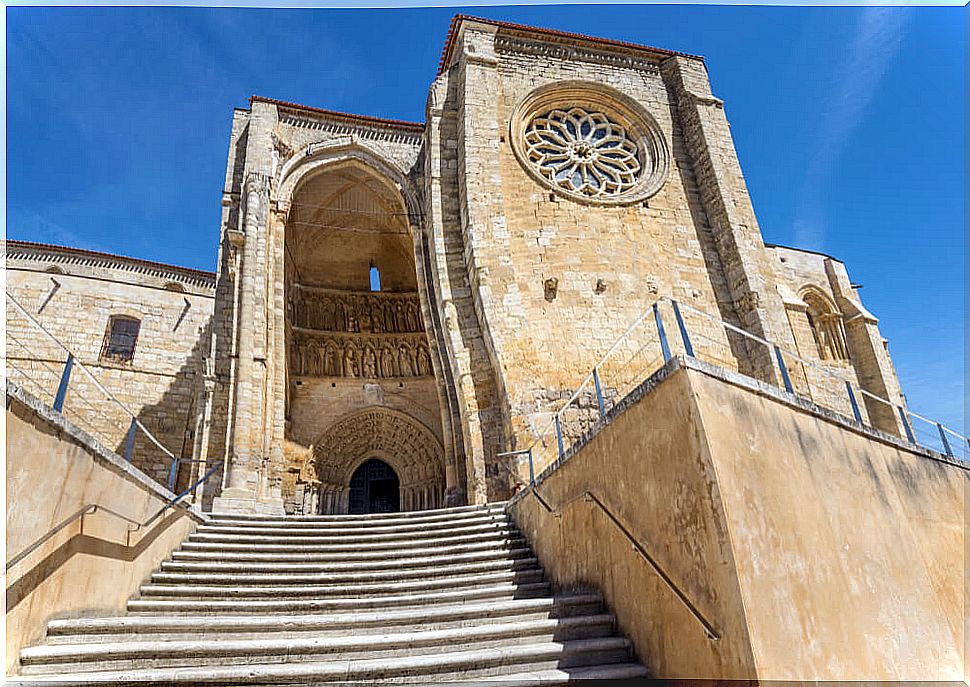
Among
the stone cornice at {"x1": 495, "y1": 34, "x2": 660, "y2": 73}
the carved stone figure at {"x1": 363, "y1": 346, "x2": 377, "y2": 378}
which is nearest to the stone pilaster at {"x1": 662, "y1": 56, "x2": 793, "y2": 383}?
the stone cornice at {"x1": 495, "y1": 34, "x2": 660, "y2": 73}

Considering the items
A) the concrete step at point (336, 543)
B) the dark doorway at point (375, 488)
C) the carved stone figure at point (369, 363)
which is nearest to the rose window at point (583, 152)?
the carved stone figure at point (369, 363)

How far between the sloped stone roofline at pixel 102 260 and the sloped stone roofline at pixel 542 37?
386 inches

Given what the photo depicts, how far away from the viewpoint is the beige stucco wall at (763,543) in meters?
2.77

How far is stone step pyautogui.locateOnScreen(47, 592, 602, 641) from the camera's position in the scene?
335 cm

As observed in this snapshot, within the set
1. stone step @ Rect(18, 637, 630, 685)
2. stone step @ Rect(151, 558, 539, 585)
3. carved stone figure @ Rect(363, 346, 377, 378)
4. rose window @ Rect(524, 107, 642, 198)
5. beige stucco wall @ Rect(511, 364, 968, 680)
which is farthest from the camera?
carved stone figure @ Rect(363, 346, 377, 378)

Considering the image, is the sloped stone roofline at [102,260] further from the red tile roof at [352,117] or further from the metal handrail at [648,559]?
the metal handrail at [648,559]

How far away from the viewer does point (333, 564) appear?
494 cm

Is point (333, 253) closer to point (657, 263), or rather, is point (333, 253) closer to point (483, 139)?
point (483, 139)

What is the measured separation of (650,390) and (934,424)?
3779mm

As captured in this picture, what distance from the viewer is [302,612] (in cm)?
407

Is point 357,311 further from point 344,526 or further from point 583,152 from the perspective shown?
point 344,526

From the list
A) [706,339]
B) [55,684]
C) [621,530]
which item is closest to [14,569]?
[55,684]

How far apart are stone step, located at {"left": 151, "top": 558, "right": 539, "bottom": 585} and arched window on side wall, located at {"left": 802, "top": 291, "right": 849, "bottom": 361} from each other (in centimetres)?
1409

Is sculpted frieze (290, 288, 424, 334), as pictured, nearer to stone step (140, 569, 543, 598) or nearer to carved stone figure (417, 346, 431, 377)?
carved stone figure (417, 346, 431, 377)
